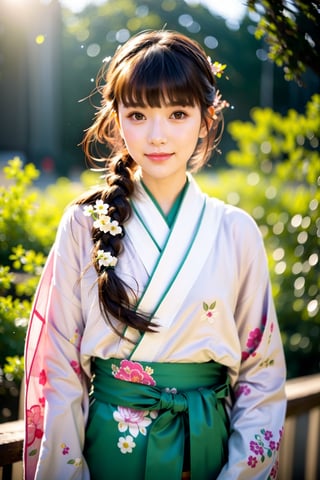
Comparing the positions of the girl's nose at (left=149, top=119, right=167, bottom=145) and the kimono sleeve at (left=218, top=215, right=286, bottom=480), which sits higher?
the girl's nose at (left=149, top=119, right=167, bottom=145)

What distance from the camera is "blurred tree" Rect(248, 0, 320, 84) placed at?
2027 millimetres

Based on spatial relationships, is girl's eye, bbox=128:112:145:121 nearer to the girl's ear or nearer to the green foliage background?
the girl's ear

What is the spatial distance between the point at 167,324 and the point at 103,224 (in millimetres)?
345

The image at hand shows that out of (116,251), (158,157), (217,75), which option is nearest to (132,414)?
(116,251)

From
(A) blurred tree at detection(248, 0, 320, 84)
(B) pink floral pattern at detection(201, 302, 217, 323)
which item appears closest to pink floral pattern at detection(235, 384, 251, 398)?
(B) pink floral pattern at detection(201, 302, 217, 323)

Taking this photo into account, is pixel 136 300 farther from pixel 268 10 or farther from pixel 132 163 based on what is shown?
pixel 268 10

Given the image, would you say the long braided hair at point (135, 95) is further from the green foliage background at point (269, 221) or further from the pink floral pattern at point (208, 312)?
the green foliage background at point (269, 221)

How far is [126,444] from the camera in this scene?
1.72m

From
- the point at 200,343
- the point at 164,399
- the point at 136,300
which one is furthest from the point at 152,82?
the point at 164,399

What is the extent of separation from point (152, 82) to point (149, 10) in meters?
1.92

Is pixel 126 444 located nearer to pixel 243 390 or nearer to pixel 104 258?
pixel 243 390

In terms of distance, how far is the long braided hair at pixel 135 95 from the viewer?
1688 mm

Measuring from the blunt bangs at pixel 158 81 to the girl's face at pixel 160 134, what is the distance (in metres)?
0.02

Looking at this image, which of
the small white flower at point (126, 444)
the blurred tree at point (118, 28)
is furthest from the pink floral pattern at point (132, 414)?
the blurred tree at point (118, 28)
